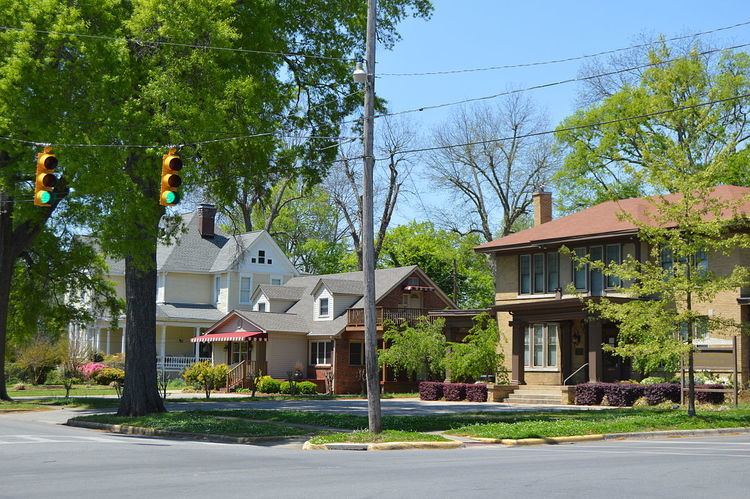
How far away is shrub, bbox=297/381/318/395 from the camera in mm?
49650

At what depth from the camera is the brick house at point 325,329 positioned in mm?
52125

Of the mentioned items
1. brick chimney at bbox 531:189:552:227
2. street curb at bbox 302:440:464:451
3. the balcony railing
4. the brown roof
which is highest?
brick chimney at bbox 531:189:552:227

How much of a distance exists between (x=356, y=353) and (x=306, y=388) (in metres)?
4.31

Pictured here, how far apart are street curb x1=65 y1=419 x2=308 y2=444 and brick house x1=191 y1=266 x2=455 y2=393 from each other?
2482 cm

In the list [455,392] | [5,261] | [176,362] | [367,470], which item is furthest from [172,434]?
[176,362]

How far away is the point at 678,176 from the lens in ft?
86.1

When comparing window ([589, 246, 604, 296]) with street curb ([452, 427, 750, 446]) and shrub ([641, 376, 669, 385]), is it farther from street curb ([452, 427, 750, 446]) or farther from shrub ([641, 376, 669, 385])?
street curb ([452, 427, 750, 446])

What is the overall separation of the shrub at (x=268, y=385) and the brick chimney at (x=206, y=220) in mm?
18973

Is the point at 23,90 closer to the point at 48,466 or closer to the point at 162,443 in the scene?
the point at 162,443

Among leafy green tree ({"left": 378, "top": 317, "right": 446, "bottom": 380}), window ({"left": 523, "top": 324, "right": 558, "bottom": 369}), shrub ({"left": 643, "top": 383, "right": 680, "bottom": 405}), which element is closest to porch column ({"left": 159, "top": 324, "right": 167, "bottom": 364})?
leafy green tree ({"left": 378, "top": 317, "right": 446, "bottom": 380})

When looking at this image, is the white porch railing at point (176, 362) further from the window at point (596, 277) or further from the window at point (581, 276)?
the window at point (596, 277)

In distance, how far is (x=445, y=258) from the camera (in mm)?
Result: 71312

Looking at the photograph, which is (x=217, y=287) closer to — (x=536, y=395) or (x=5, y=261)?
(x=5, y=261)

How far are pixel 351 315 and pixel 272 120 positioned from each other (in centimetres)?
2414
